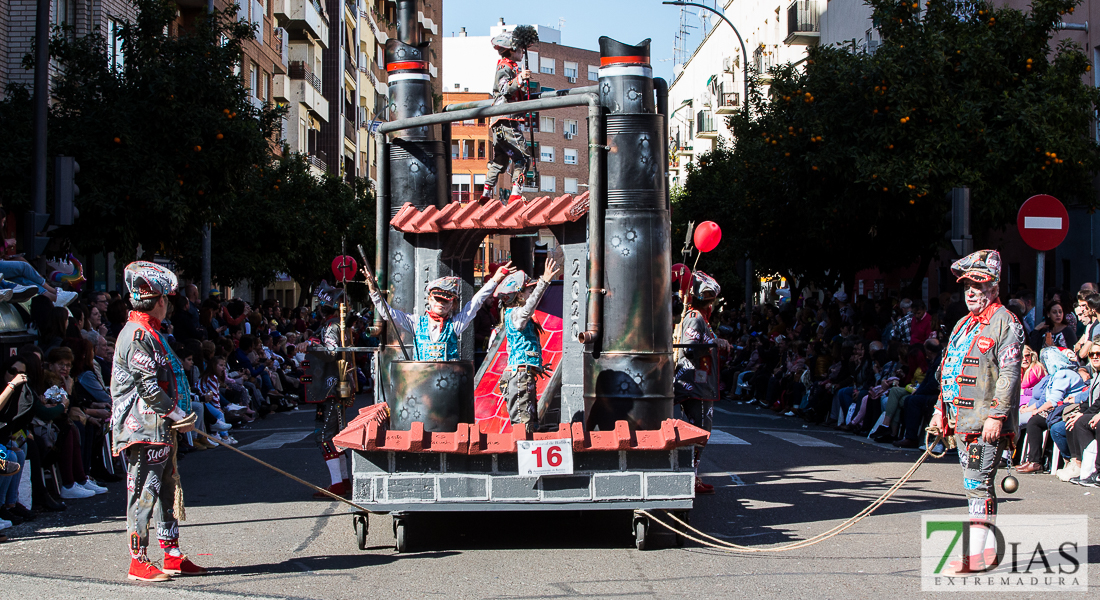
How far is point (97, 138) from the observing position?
1888 centimetres

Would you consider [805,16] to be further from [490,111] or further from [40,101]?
[490,111]

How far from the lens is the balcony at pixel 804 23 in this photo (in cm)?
4350

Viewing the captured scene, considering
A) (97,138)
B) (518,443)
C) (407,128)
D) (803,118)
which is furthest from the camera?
(803,118)

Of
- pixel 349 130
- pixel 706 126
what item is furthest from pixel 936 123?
pixel 349 130

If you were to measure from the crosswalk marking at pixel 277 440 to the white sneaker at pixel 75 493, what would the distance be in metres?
3.87

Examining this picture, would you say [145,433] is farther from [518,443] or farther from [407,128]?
[407,128]

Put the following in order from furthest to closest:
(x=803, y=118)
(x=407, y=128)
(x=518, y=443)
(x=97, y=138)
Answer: (x=803, y=118), (x=97, y=138), (x=407, y=128), (x=518, y=443)

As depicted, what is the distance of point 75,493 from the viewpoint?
11164 millimetres

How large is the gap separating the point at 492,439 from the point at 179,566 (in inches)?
84.2

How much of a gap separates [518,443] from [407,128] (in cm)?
316

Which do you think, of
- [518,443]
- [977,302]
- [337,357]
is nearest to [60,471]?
[337,357]

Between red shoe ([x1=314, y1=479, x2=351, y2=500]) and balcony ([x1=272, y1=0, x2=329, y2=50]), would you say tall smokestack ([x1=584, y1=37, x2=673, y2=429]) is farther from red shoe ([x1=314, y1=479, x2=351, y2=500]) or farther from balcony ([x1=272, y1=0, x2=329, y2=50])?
balcony ([x1=272, y1=0, x2=329, y2=50])

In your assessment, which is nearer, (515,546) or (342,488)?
(515,546)

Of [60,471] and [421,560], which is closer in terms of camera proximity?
[421,560]
